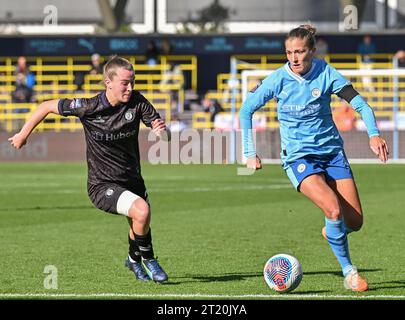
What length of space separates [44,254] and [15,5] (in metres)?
24.8

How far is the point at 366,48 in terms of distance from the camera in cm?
3172

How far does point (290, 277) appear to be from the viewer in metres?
8.59

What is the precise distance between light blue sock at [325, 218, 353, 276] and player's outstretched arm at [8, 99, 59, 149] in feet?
8.25

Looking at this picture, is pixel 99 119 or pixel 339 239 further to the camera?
pixel 99 119

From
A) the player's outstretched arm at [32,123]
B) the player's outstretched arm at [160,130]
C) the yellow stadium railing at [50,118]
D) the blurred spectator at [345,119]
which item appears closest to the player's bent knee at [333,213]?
the player's outstretched arm at [160,130]

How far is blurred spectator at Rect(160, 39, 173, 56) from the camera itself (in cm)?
3237

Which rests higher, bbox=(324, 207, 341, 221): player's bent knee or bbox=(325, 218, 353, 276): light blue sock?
bbox=(324, 207, 341, 221): player's bent knee

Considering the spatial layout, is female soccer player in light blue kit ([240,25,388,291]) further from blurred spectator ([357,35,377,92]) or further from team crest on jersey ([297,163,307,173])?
blurred spectator ([357,35,377,92])

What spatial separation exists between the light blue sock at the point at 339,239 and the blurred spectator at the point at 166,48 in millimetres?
23815

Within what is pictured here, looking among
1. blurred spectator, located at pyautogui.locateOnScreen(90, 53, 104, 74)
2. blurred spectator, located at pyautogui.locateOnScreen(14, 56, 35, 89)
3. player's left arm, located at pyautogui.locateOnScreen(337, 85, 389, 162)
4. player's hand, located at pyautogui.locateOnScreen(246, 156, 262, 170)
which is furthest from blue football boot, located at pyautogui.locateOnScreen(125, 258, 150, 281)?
blurred spectator, located at pyautogui.locateOnScreen(14, 56, 35, 89)

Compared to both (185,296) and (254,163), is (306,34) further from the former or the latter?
(185,296)

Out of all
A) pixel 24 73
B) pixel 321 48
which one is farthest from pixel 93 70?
pixel 321 48

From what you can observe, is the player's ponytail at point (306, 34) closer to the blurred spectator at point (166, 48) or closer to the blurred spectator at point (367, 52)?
the blurred spectator at point (367, 52)

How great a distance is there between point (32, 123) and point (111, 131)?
2.17ft
